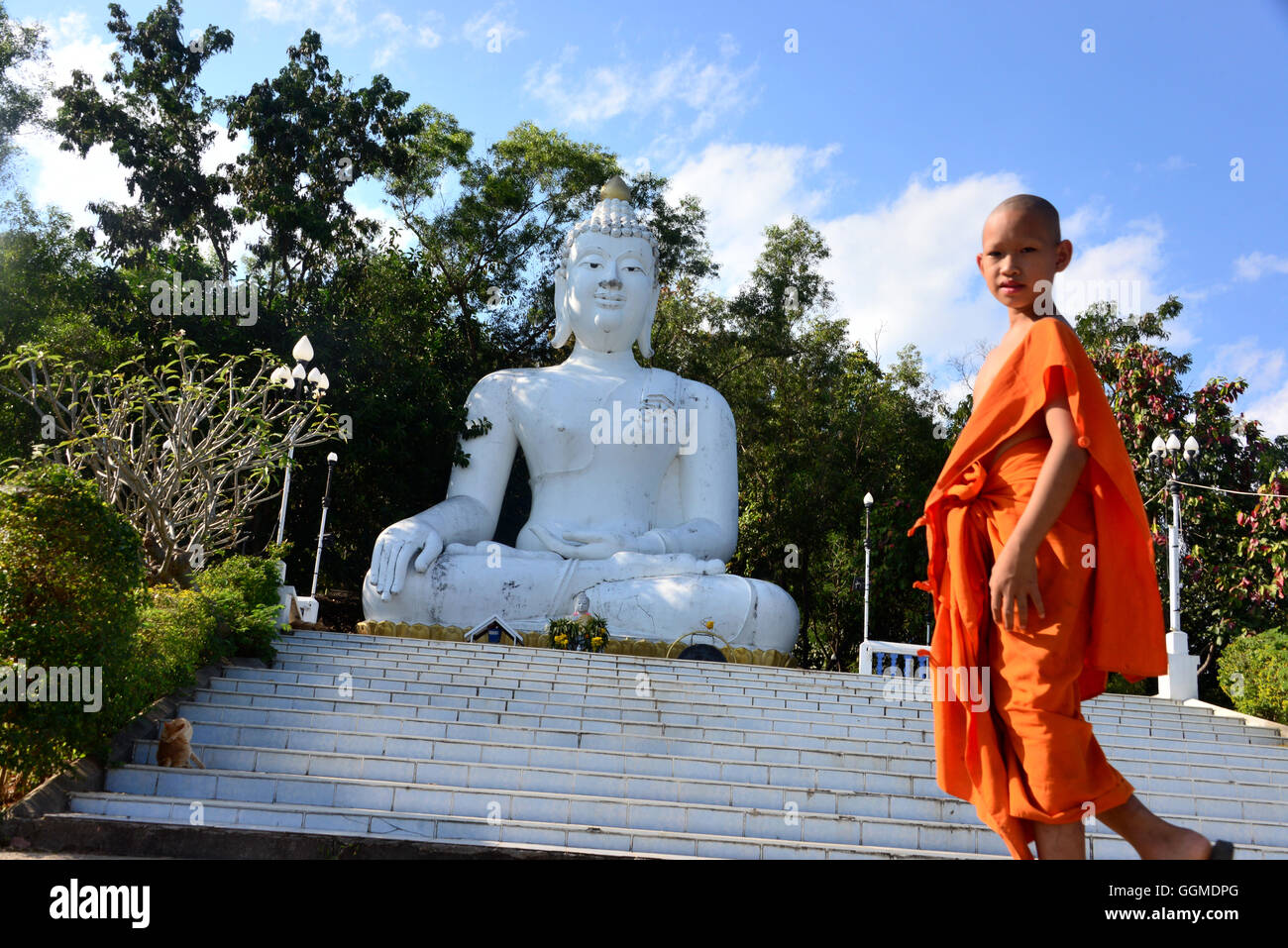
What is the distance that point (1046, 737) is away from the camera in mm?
2514

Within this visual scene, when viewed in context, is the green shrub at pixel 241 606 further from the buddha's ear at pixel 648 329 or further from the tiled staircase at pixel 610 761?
the buddha's ear at pixel 648 329

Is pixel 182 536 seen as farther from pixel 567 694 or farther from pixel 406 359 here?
pixel 406 359

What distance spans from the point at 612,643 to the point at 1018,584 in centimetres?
885

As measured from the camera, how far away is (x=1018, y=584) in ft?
8.51

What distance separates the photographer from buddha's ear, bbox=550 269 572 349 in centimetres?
1381

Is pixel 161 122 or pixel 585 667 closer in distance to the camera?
pixel 585 667

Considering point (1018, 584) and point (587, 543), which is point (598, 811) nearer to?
point (1018, 584)

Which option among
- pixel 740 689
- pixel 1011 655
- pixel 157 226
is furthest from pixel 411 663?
pixel 157 226

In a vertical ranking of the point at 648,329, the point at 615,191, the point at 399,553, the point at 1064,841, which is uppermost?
the point at 615,191

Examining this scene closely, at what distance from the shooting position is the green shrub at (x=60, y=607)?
5.03 m

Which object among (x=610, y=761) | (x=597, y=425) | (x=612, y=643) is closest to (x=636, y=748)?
(x=610, y=761)

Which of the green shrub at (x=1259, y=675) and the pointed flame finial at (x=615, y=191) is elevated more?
the pointed flame finial at (x=615, y=191)

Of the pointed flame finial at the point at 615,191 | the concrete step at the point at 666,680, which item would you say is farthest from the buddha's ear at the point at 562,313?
the concrete step at the point at 666,680

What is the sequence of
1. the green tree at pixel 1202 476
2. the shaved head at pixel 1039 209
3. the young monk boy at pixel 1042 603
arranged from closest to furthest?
the young monk boy at pixel 1042 603, the shaved head at pixel 1039 209, the green tree at pixel 1202 476
